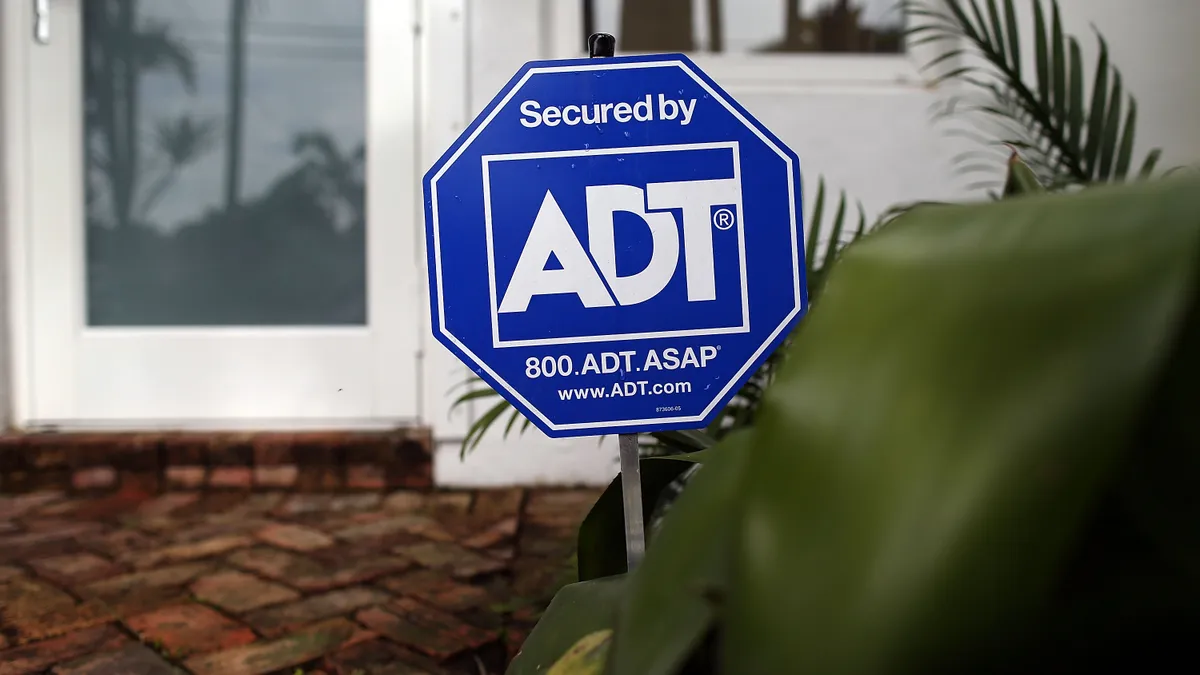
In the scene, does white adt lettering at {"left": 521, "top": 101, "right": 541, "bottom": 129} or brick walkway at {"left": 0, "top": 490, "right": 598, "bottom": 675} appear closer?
white adt lettering at {"left": 521, "top": 101, "right": 541, "bottom": 129}

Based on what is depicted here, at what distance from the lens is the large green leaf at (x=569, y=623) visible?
486 millimetres

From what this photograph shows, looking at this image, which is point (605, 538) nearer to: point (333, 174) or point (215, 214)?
point (333, 174)

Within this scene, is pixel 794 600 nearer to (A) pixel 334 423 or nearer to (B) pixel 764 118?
(B) pixel 764 118

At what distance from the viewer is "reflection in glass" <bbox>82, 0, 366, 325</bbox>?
204 cm

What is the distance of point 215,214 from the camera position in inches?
81.8

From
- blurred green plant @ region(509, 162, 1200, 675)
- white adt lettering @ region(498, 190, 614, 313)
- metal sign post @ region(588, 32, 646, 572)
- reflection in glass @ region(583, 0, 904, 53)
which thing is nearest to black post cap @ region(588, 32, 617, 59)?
white adt lettering @ region(498, 190, 614, 313)

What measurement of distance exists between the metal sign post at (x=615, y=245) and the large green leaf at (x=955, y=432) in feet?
1.18

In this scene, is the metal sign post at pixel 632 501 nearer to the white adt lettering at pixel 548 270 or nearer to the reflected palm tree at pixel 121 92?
the white adt lettering at pixel 548 270

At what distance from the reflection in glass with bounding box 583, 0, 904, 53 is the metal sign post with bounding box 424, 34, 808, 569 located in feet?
4.74

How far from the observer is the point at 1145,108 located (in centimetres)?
194

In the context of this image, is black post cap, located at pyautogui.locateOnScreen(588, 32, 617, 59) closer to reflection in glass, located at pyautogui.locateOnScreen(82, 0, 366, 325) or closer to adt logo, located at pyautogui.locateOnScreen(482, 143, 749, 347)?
adt logo, located at pyautogui.locateOnScreen(482, 143, 749, 347)

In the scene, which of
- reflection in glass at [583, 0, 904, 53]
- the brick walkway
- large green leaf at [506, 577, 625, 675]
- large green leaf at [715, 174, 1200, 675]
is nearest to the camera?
large green leaf at [715, 174, 1200, 675]

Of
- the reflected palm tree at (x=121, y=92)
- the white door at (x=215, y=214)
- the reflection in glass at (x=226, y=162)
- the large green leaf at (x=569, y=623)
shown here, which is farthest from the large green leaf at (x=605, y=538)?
Answer: the reflected palm tree at (x=121, y=92)

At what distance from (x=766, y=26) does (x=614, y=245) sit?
5.24ft
